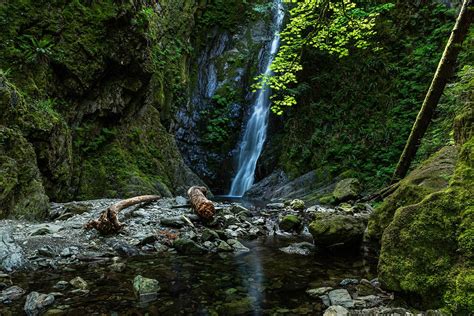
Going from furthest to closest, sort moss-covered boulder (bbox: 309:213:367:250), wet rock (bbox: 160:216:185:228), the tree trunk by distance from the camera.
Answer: wet rock (bbox: 160:216:185:228) < the tree trunk < moss-covered boulder (bbox: 309:213:367:250)

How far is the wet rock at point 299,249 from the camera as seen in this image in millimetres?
5844

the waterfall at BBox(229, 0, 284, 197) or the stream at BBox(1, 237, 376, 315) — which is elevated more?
the waterfall at BBox(229, 0, 284, 197)

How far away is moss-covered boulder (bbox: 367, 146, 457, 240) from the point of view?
4.37 metres

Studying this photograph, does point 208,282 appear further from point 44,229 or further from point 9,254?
point 44,229

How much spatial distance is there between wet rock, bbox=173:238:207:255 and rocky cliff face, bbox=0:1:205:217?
Result: 3135mm

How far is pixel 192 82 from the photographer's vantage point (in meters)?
21.2

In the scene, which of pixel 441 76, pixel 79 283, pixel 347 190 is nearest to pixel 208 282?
pixel 79 283

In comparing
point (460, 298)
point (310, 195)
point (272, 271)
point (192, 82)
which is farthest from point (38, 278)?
point (192, 82)

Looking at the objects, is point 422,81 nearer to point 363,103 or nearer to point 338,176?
point 363,103

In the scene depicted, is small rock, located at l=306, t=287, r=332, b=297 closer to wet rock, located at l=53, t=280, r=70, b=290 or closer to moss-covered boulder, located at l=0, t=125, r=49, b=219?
wet rock, located at l=53, t=280, r=70, b=290

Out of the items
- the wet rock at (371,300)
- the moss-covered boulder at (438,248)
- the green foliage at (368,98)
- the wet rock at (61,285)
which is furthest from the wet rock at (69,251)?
the green foliage at (368,98)

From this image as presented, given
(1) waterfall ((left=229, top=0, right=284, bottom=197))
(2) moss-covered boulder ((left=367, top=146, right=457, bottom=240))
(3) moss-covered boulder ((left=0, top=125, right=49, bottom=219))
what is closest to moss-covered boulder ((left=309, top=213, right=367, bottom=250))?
(2) moss-covered boulder ((left=367, top=146, right=457, bottom=240))

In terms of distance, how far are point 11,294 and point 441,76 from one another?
797 cm

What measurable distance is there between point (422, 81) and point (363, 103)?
8.07 feet
